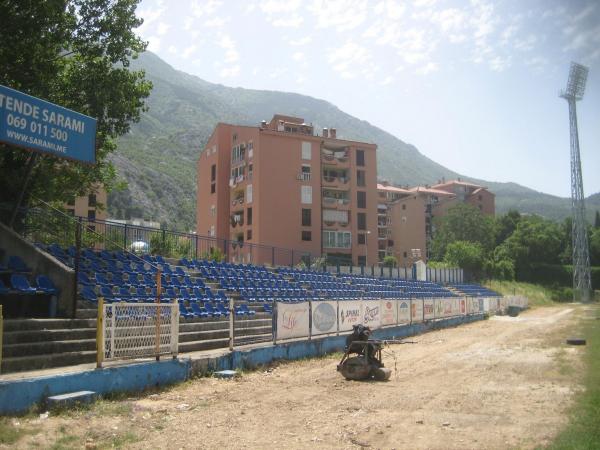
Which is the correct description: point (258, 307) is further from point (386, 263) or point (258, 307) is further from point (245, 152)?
point (386, 263)

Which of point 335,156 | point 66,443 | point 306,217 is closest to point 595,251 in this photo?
point 335,156

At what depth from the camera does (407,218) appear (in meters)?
97.1

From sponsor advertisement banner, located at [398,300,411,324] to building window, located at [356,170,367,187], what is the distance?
39.1 metres

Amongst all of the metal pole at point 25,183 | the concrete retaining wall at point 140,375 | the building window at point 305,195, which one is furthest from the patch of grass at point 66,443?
the building window at point 305,195

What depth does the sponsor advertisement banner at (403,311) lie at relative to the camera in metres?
24.6

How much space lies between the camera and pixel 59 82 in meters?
16.6

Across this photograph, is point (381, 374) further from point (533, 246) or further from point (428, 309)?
point (533, 246)

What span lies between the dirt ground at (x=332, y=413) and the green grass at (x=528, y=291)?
192ft

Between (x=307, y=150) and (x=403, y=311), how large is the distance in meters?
37.1

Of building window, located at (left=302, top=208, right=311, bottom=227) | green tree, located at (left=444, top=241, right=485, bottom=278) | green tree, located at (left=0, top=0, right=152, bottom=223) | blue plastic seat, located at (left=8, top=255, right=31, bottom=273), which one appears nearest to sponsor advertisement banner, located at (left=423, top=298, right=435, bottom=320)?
green tree, located at (left=0, top=0, right=152, bottom=223)

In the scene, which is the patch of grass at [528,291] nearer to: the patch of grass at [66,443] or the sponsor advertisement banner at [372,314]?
the sponsor advertisement banner at [372,314]

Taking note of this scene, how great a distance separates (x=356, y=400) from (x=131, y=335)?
170 inches

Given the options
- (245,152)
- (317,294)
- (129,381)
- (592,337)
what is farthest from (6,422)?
(245,152)

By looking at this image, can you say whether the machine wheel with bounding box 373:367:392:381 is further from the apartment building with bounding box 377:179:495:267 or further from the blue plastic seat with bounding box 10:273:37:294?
the apartment building with bounding box 377:179:495:267
